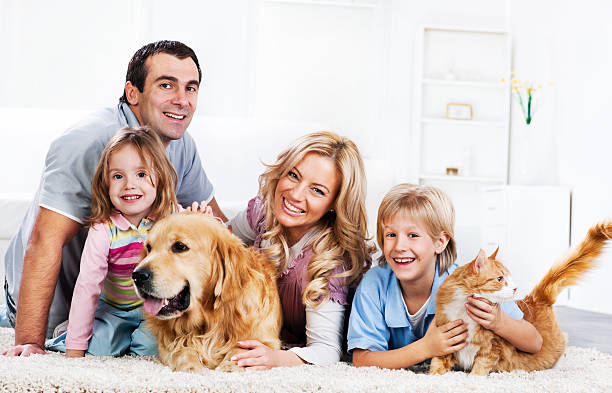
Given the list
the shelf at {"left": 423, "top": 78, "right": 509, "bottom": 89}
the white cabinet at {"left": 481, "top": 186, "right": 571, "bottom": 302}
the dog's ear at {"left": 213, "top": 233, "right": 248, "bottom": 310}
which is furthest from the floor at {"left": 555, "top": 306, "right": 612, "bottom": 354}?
the shelf at {"left": 423, "top": 78, "right": 509, "bottom": 89}

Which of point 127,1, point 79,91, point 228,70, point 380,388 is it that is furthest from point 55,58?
point 380,388

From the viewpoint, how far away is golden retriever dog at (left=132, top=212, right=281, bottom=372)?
1.25 m

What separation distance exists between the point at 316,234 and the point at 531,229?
281cm

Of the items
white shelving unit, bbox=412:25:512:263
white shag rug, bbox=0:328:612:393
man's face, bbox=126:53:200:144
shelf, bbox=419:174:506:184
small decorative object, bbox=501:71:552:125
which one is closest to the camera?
white shag rug, bbox=0:328:612:393

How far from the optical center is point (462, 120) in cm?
535

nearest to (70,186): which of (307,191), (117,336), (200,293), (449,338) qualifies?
(117,336)

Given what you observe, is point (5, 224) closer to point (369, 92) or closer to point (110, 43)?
point (110, 43)

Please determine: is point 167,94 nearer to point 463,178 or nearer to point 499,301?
point 499,301

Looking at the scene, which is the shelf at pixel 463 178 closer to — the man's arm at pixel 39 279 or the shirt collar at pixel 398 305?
the shirt collar at pixel 398 305

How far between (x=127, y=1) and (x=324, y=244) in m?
4.64

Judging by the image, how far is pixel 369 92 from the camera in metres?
5.69

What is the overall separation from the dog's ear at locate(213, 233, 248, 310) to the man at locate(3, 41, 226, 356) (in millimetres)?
511

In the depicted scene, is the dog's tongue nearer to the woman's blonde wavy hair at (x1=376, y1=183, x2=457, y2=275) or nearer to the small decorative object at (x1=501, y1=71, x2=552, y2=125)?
the woman's blonde wavy hair at (x1=376, y1=183, x2=457, y2=275)

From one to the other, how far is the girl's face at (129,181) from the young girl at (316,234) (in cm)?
37
